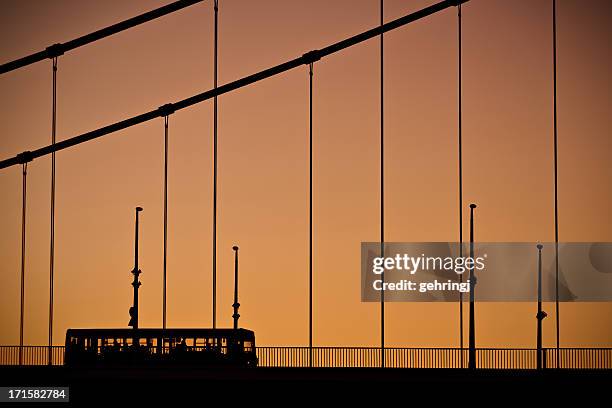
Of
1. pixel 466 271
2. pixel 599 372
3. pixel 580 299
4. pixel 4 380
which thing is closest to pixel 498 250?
pixel 466 271

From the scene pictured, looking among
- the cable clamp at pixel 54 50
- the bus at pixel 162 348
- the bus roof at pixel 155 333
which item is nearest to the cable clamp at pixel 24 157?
the cable clamp at pixel 54 50

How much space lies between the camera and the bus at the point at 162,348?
97.5 ft

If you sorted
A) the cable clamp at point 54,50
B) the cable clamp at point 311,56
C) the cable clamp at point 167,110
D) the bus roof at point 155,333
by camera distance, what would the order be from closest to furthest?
the cable clamp at point 54,50 < the cable clamp at point 311,56 < the cable clamp at point 167,110 < the bus roof at point 155,333

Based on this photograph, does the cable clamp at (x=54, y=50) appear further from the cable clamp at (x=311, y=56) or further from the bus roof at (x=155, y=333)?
the bus roof at (x=155, y=333)

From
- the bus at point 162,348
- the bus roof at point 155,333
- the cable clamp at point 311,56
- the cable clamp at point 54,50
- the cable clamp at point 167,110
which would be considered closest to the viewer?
the cable clamp at point 54,50

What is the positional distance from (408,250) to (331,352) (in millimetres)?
3534

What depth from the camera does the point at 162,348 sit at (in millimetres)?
29984

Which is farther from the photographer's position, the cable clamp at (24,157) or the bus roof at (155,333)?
the bus roof at (155,333)

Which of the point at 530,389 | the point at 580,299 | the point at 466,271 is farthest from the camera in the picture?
the point at 466,271

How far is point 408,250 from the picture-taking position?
3403 centimetres

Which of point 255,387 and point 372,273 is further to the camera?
point 372,273

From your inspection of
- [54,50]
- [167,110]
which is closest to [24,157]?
[167,110]

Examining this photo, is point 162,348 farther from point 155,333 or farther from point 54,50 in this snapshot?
point 54,50

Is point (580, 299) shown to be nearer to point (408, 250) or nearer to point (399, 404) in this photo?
point (408, 250)
